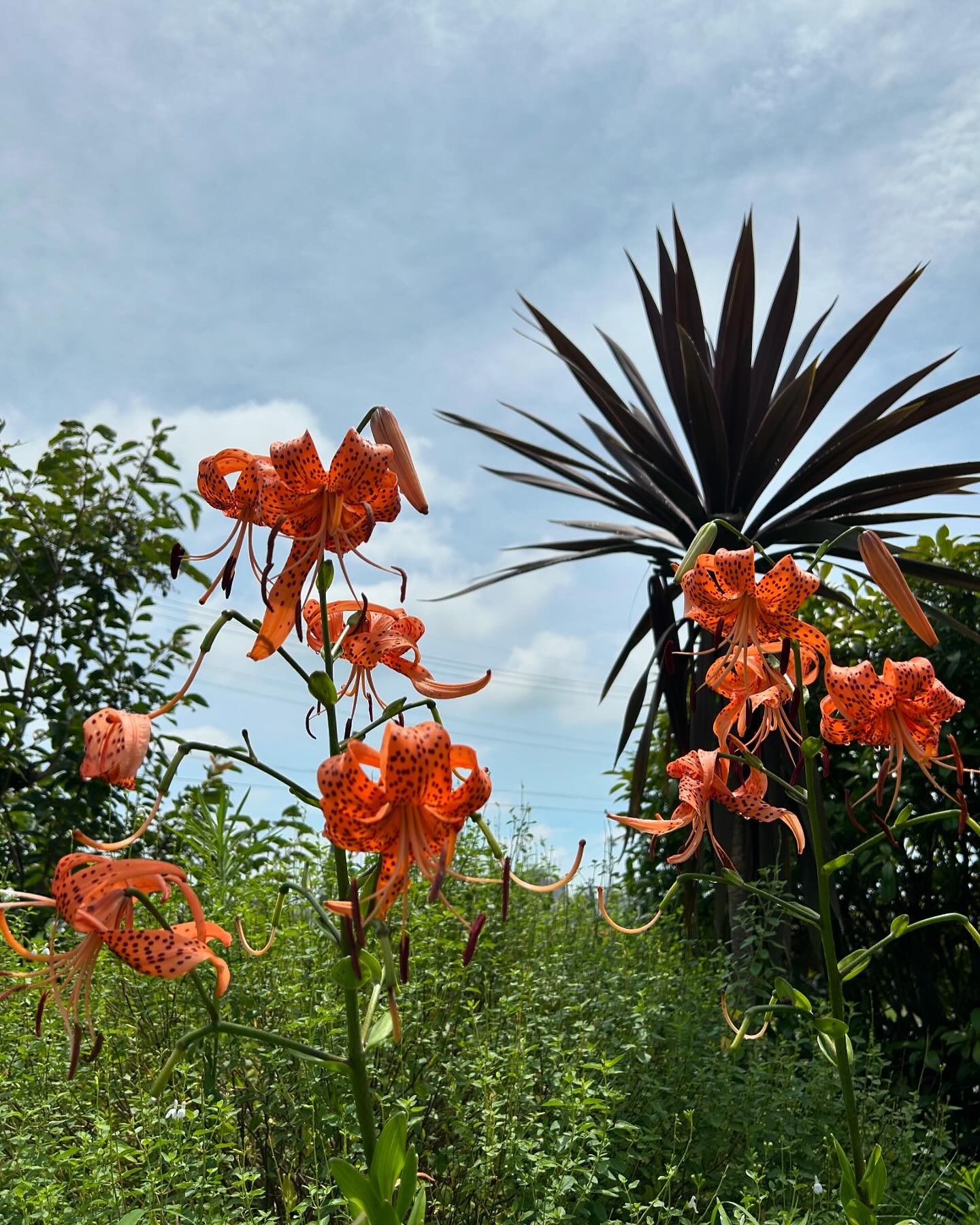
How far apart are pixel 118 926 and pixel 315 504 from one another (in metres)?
0.44

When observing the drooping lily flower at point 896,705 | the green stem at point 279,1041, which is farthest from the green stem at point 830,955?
the green stem at point 279,1041

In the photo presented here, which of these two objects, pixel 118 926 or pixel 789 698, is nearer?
pixel 118 926

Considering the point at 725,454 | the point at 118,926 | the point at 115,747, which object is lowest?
the point at 118,926

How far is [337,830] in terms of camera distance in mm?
875

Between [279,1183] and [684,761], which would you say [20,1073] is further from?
[684,761]

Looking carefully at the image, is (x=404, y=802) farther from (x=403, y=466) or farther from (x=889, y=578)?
(x=889, y=578)

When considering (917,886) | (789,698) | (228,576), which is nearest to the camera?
(228,576)

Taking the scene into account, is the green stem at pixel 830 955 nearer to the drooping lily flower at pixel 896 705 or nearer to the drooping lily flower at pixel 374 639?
the drooping lily flower at pixel 896 705

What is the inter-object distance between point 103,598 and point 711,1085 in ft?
8.30

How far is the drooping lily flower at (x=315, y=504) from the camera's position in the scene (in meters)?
1.01

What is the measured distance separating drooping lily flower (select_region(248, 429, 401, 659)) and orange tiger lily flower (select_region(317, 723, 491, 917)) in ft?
0.64

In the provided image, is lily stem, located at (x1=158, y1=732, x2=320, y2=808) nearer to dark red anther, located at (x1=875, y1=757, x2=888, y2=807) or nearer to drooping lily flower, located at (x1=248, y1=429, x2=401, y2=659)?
drooping lily flower, located at (x1=248, y1=429, x2=401, y2=659)

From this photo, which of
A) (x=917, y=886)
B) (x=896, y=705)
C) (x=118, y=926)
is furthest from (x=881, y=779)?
(x=917, y=886)

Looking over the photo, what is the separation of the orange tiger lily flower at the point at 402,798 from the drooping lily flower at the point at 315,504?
0.19 metres
